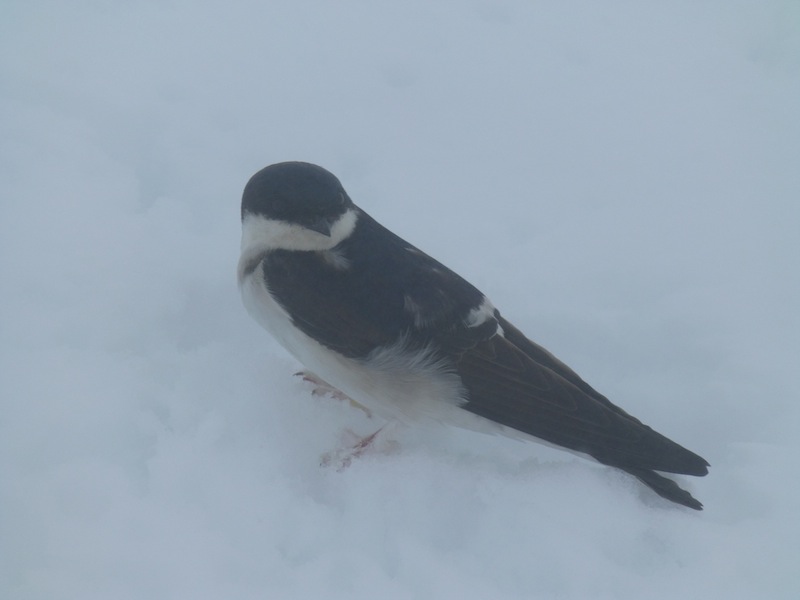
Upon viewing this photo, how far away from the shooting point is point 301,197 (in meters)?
2.93

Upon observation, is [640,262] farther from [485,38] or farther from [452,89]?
[485,38]

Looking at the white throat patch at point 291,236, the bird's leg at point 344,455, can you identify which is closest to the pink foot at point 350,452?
the bird's leg at point 344,455

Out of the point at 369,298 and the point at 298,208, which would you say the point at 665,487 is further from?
the point at 298,208

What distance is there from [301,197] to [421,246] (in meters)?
1.03

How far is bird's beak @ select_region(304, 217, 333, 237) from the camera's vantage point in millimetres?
2895

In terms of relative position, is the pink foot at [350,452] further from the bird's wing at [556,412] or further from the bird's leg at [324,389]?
the bird's wing at [556,412]

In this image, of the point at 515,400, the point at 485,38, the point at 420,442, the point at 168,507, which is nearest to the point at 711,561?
the point at 515,400

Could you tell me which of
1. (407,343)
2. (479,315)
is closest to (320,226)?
(407,343)

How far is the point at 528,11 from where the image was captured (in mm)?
5273

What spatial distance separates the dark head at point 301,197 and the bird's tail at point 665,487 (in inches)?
58.8

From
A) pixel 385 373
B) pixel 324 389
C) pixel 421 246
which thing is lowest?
pixel 324 389

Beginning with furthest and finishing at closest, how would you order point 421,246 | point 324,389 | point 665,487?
point 421,246
point 324,389
point 665,487

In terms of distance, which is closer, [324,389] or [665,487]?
[665,487]

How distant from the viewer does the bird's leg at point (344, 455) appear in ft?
9.24
